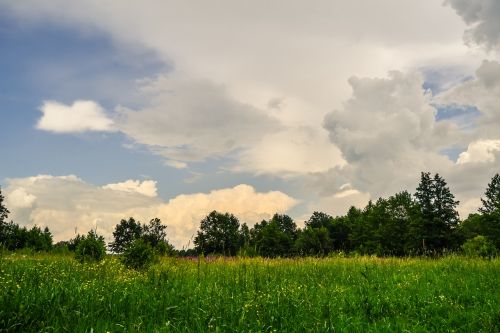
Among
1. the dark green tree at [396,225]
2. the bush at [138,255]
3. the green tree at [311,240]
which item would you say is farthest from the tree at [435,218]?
the bush at [138,255]

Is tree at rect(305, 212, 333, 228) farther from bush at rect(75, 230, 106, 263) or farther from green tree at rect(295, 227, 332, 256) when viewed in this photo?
bush at rect(75, 230, 106, 263)

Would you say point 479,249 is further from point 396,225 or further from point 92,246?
point 396,225

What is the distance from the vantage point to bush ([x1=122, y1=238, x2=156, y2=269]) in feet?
44.1

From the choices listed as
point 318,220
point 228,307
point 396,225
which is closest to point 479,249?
point 228,307

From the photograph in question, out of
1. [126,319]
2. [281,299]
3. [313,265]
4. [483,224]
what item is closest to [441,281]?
[313,265]

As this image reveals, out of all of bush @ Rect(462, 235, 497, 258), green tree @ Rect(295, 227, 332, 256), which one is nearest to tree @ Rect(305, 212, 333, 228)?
green tree @ Rect(295, 227, 332, 256)

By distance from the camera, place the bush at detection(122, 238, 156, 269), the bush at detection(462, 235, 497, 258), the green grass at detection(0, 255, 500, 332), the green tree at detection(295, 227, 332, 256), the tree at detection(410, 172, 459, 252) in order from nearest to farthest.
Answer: the green grass at detection(0, 255, 500, 332) < the bush at detection(122, 238, 156, 269) < the bush at detection(462, 235, 497, 258) < the tree at detection(410, 172, 459, 252) < the green tree at detection(295, 227, 332, 256)

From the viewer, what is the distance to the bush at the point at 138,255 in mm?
13430

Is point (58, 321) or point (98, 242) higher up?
point (98, 242)

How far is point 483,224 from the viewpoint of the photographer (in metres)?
61.0

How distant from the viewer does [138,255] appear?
1362cm

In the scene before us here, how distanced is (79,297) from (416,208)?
2369 inches

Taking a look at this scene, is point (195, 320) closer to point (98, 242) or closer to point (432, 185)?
point (98, 242)

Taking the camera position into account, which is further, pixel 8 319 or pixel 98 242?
pixel 98 242
